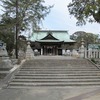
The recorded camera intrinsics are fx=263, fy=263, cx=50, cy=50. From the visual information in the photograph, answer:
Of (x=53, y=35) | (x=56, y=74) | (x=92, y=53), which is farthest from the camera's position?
(x=53, y=35)

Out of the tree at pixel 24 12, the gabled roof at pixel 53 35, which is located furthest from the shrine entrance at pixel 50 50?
the tree at pixel 24 12

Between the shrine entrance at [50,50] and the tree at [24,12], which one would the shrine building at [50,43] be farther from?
the tree at [24,12]

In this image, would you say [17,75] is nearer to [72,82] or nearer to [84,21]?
[72,82]

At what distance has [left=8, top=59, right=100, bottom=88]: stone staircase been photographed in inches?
684

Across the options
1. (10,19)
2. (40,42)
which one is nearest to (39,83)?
(10,19)

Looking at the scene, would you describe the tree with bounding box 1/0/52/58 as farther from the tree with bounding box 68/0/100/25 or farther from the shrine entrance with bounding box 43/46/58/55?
the shrine entrance with bounding box 43/46/58/55

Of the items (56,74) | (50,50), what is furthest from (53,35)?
(56,74)

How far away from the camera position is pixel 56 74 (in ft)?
64.4

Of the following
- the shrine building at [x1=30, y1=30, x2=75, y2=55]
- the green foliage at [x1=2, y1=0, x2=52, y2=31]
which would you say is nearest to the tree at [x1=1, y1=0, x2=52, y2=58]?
the green foliage at [x1=2, y1=0, x2=52, y2=31]

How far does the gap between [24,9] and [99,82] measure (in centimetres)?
1396

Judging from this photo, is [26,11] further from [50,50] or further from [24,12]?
[50,50]

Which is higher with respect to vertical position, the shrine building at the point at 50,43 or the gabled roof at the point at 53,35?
the gabled roof at the point at 53,35

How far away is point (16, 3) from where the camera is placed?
26750mm

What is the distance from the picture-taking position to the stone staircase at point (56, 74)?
17375mm
